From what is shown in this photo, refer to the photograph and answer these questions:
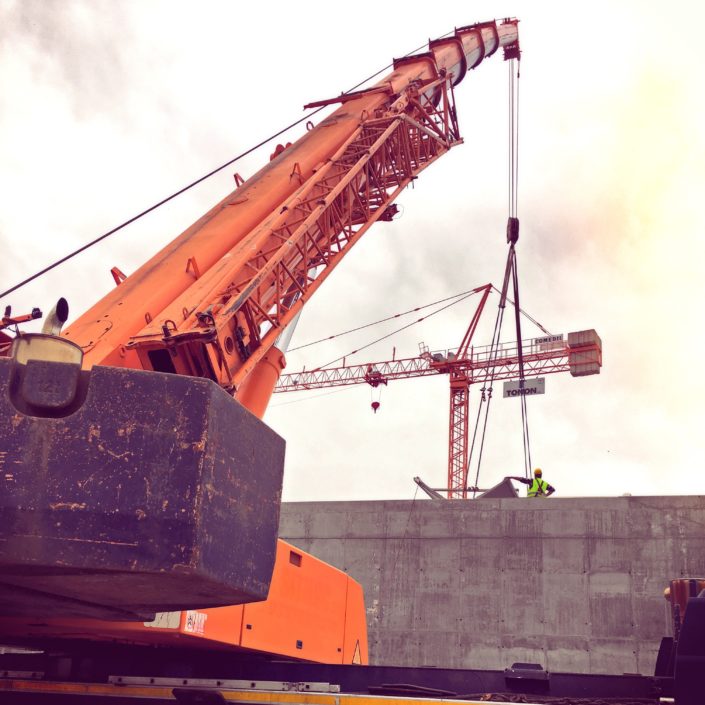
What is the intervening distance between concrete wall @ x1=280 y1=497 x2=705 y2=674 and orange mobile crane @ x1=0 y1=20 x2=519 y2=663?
992cm

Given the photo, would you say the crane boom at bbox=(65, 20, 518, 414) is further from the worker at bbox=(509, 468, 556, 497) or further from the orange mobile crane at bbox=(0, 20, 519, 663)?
the worker at bbox=(509, 468, 556, 497)

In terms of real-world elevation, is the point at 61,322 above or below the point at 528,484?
below

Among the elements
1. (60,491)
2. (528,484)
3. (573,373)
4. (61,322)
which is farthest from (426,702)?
(573,373)

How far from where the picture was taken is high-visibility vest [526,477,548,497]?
2000 centimetres

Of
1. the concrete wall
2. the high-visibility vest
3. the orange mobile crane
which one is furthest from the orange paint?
the high-visibility vest

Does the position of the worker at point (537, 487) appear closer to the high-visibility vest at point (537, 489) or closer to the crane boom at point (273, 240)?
the high-visibility vest at point (537, 489)

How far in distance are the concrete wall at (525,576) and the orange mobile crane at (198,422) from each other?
32.5 feet

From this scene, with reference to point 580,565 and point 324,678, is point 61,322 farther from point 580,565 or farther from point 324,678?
point 580,565

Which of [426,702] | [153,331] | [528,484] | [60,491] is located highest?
[528,484]

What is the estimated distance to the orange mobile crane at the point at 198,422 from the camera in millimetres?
3447

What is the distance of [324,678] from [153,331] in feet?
10.3

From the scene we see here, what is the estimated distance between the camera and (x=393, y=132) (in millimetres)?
9859

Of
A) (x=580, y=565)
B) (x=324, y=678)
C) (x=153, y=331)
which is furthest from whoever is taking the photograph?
(x=580, y=565)

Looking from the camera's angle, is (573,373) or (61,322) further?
(573,373)
